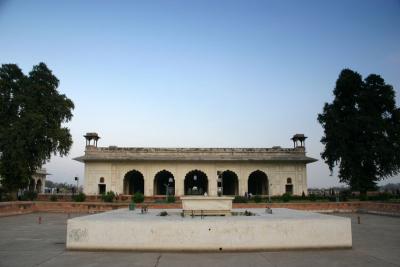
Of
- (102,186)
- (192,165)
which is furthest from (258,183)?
(102,186)

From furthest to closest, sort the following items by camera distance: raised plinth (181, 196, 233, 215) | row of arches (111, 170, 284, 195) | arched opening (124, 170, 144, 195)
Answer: row of arches (111, 170, 284, 195) < arched opening (124, 170, 144, 195) < raised plinth (181, 196, 233, 215)

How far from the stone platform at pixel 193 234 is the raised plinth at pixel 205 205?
203cm

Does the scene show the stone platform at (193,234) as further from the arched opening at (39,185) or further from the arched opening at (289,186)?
the arched opening at (39,185)

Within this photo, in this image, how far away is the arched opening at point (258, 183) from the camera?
33.5 metres

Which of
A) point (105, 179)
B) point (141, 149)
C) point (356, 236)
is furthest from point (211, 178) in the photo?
point (356, 236)

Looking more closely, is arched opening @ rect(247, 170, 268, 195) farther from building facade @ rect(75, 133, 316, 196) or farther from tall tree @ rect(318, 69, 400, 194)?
tall tree @ rect(318, 69, 400, 194)

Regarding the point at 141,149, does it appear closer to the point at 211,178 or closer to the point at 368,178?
the point at 211,178

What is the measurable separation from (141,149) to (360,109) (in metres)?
19.8

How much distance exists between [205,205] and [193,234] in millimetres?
2258

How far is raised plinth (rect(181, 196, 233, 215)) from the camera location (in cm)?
999

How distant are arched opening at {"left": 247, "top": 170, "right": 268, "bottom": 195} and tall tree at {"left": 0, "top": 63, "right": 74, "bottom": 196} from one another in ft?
61.9

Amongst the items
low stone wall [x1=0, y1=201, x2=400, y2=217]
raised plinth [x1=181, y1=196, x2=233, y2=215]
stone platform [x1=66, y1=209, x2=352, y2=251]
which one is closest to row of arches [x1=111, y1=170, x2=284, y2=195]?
low stone wall [x1=0, y1=201, x2=400, y2=217]

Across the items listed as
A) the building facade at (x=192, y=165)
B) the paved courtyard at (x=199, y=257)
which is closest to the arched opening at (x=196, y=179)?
the building facade at (x=192, y=165)

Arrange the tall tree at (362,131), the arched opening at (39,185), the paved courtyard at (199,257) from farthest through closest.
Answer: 1. the arched opening at (39,185)
2. the tall tree at (362,131)
3. the paved courtyard at (199,257)
